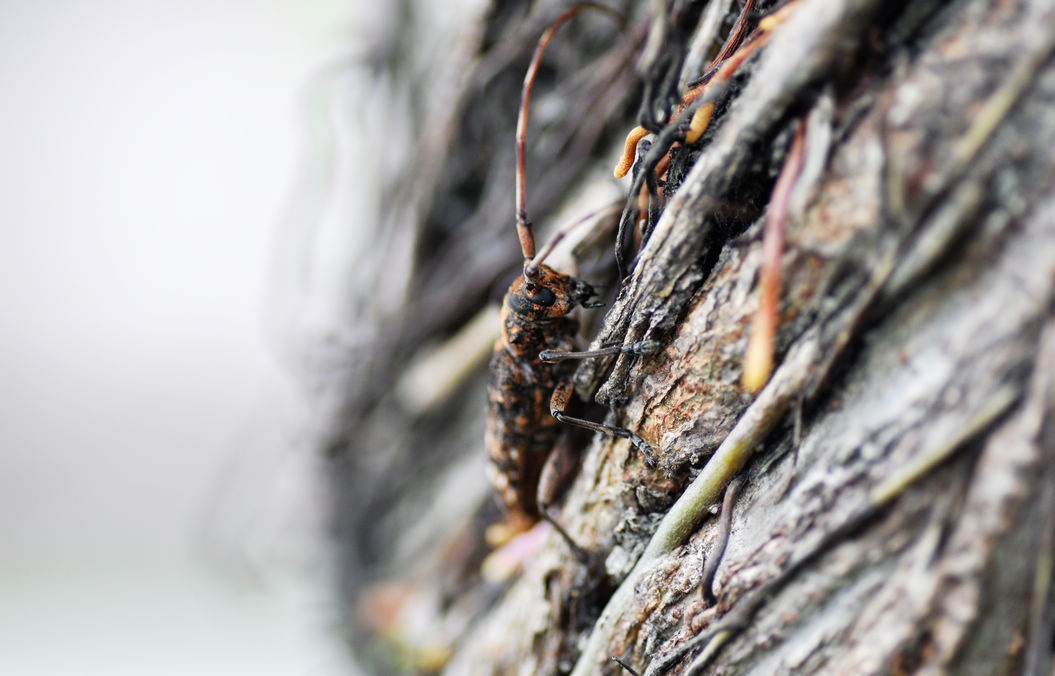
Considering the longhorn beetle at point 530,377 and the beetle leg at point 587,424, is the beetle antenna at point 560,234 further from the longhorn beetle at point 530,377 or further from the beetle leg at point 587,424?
the beetle leg at point 587,424

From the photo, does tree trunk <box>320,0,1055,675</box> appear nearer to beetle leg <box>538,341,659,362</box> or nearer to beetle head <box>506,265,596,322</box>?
beetle leg <box>538,341,659,362</box>

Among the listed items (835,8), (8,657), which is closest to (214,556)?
(8,657)

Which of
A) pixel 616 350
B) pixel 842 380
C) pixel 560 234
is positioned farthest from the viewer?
pixel 560 234

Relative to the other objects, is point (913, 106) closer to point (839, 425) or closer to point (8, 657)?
point (839, 425)

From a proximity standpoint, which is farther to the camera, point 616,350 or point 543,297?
point 543,297

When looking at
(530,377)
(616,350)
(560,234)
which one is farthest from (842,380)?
(530,377)

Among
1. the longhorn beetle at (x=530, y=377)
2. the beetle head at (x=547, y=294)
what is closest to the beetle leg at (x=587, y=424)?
the longhorn beetle at (x=530, y=377)

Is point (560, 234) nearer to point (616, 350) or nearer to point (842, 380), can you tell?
point (616, 350)
